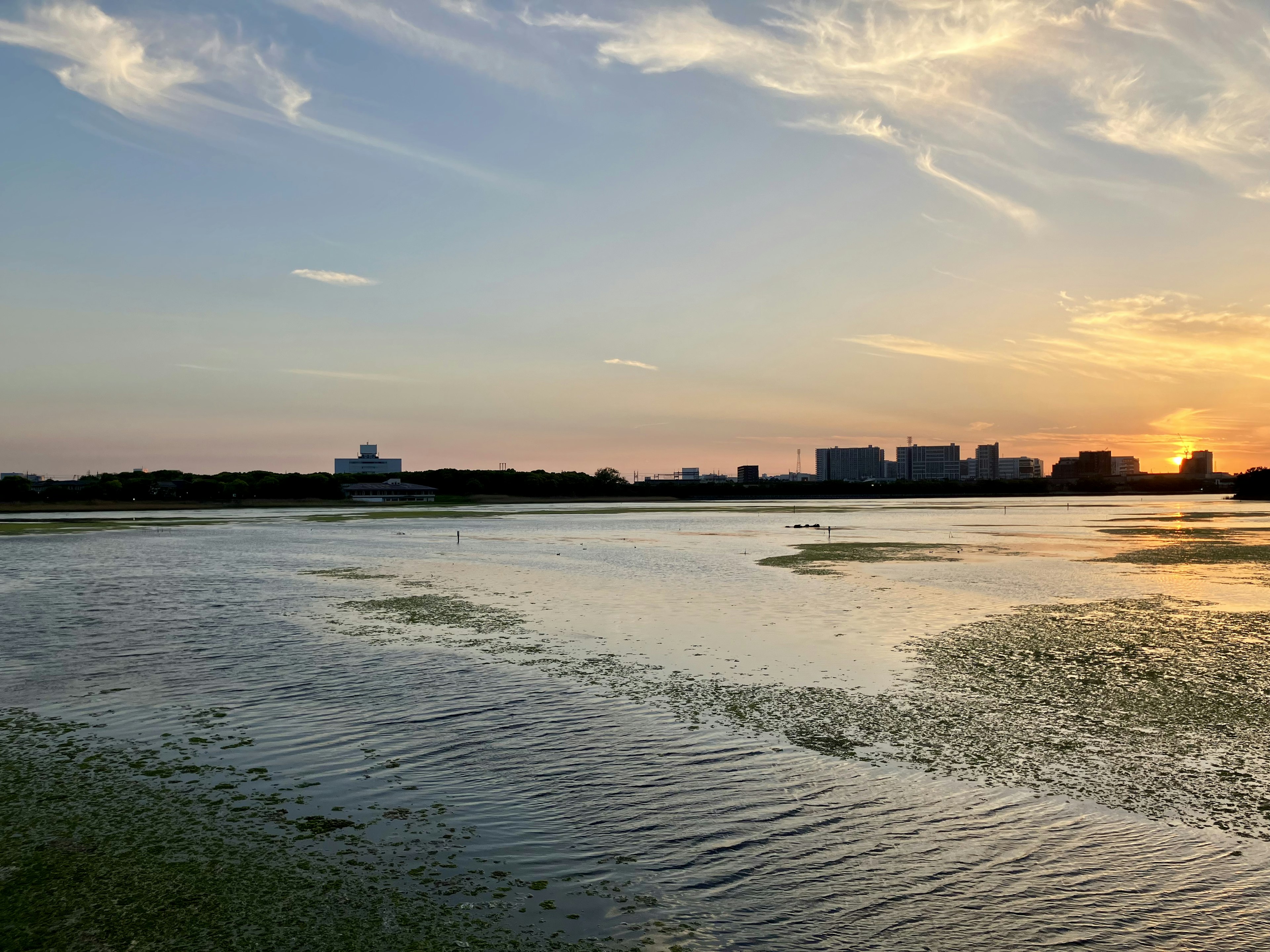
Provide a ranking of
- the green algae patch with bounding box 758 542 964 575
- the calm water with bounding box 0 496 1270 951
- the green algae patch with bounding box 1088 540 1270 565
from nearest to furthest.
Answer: the calm water with bounding box 0 496 1270 951, the green algae patch with bounding box 1088 540 1270 565, the green algae patch with bounding box 758 542 964 575

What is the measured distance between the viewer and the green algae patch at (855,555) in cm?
4738

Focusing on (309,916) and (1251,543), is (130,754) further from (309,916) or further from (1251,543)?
(1251,543)

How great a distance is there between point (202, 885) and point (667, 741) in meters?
7.91

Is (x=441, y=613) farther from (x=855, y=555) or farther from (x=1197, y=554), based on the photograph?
(x=1197, y=554)

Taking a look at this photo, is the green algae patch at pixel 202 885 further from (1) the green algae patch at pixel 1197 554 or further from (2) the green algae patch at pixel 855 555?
(1) the green algae patch at pixel 1197 554

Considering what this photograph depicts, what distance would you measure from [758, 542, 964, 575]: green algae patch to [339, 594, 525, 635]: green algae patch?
17443 mm

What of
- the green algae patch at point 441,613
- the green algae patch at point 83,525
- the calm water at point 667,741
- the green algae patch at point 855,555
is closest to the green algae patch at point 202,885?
the calm water at point 667,741

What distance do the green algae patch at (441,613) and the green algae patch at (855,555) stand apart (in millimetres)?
17443

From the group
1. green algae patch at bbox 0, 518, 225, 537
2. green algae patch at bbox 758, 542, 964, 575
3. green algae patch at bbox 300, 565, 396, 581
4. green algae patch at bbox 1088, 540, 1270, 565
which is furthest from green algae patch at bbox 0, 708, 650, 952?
green algae patch at bbox 0, 518, 225, 537

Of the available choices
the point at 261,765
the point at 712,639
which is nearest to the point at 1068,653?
the point at 712,639

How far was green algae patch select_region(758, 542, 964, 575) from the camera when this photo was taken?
47375 millimetres

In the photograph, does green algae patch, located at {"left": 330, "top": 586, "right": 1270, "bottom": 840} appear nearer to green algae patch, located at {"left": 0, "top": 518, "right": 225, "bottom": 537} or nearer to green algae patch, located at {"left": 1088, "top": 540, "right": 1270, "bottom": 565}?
green algae patch, located at {"left": 1088, "top": 540, "right": 1270, "bottom": 565}

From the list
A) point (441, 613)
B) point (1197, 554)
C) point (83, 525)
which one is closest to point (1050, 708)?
point (441, 613)

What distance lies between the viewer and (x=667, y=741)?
1541 cm
